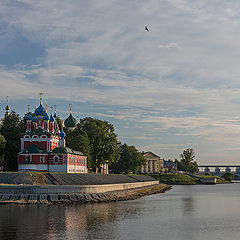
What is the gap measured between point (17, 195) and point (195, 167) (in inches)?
5316

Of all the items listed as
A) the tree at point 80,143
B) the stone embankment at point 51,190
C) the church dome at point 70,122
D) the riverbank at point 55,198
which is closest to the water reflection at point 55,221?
the riverbank at point 55,198

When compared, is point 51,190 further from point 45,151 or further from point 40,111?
point 40,111

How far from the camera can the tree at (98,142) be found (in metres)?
102

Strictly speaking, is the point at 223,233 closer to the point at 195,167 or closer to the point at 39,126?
the point at 39,126

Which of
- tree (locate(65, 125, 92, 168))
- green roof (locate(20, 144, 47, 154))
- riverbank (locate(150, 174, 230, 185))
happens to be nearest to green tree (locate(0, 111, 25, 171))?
green roof (locate(20, 144, 47, 154))

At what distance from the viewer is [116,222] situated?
44688 millimetres

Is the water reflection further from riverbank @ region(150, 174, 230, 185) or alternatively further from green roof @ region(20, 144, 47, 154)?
riverbank @ region(150, 174, 230, 185)

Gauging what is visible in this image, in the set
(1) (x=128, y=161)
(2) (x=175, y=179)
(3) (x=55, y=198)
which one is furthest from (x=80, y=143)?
(2) (x=175, y=179)

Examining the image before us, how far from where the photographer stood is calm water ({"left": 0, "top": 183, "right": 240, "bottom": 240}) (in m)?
38.1

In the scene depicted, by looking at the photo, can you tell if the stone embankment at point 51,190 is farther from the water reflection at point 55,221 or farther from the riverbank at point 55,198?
the water reflection at point 55,221

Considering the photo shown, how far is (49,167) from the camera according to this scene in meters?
80.2

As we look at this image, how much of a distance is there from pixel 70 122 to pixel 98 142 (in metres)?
9.21

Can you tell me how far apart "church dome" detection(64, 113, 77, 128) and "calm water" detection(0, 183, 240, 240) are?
48.5 metres

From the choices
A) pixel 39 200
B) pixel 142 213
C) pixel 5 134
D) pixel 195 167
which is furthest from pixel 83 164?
pixel 195 167
